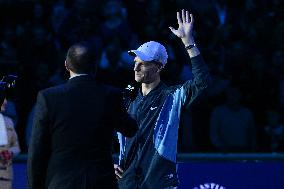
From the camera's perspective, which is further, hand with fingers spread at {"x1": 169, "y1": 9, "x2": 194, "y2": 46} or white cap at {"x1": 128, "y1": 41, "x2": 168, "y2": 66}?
white cap at {"x1": 128, "y1": 41, "x2": 168, "y2": 66}

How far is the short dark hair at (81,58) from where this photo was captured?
4.45 meters

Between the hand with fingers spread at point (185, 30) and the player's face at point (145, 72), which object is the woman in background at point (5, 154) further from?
the hand with fingers spread at point (185, 30)

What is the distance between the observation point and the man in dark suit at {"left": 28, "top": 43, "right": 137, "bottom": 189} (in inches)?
173

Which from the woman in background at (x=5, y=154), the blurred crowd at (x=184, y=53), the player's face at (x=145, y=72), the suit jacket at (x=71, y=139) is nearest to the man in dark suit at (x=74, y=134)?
the suit jacket at (x=71, y=139)

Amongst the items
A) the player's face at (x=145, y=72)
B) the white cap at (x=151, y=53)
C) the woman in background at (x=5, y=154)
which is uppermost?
the white cap at (x=151, y=53)

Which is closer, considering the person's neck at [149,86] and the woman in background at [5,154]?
the person's neck at [149,86]

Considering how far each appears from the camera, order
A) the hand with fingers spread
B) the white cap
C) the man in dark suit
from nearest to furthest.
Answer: the man in dark suit → the hand with fingers spread → the white cap

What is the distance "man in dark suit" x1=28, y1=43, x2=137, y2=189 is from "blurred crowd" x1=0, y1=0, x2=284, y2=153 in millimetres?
4072

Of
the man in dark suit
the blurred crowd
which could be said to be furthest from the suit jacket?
the blurred crowd

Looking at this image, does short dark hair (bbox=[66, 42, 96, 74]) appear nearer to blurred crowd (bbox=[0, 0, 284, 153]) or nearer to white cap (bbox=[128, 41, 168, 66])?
white cap (bbox=[128, 41, 168, 66])

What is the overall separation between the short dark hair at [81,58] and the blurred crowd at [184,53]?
404 centimetres

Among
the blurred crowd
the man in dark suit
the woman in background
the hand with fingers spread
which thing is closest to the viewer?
the man in dark suit

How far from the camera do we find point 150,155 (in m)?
5.45

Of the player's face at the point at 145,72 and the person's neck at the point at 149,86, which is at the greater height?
the player's face at the point at 145,72
